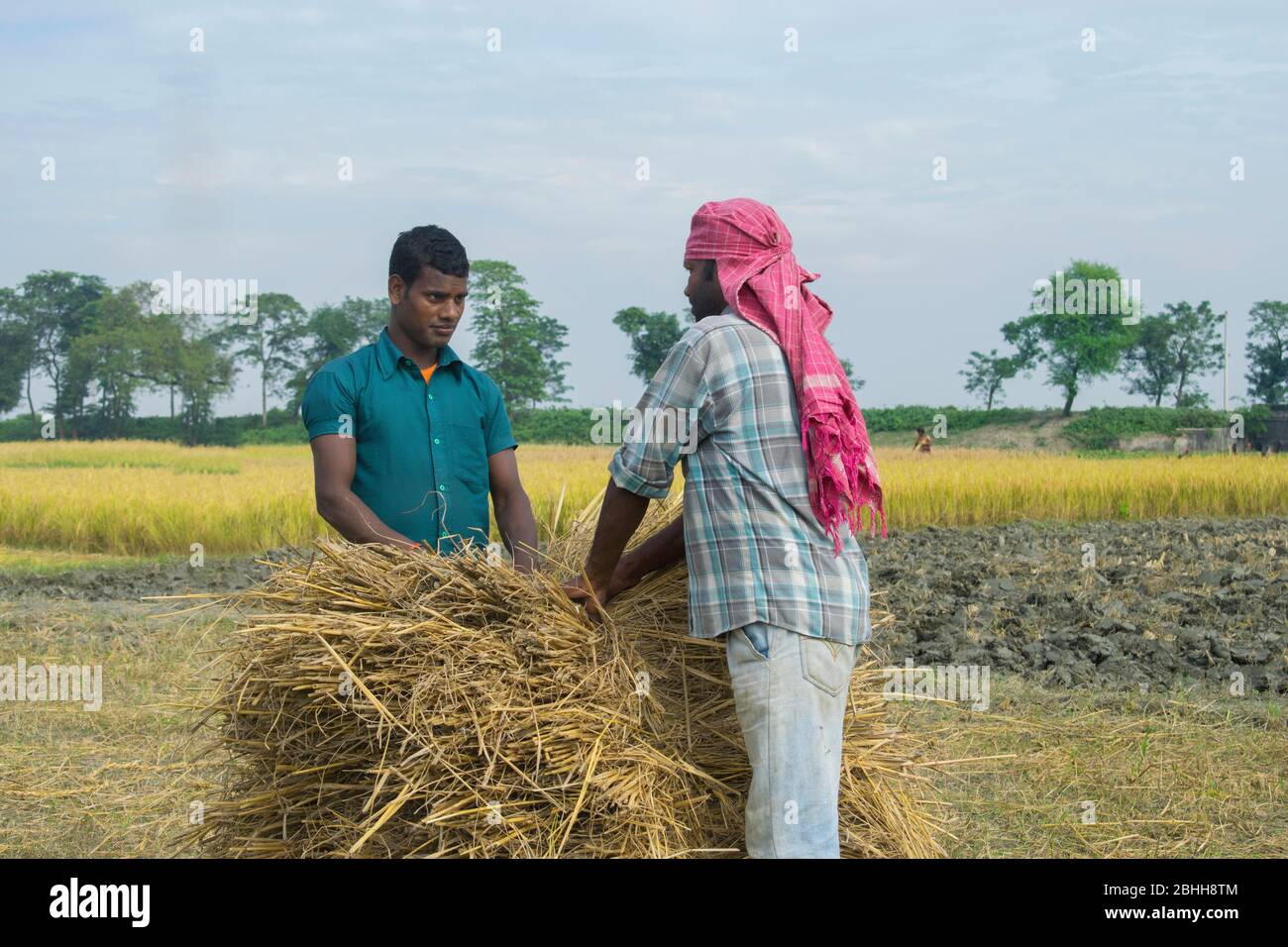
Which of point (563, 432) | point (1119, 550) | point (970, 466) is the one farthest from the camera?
point (563, 432)

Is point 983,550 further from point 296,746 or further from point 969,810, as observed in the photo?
point 296,746

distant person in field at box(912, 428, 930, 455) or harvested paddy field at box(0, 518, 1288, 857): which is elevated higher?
distant person in field at box(912, 428, 930, 455)

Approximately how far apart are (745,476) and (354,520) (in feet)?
3.65

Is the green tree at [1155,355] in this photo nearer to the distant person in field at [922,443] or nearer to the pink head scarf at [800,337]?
the distant person in field at [922,443]

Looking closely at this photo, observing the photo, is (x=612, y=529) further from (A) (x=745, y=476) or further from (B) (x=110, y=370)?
(B) (x=110, y=370)

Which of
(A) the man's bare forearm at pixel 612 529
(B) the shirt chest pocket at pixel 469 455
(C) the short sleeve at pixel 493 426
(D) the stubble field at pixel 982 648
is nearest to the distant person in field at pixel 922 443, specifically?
(D) the stubble field at pixel 982 648

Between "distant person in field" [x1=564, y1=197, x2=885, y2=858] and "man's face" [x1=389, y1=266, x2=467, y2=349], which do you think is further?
"man's face" [x1=389, y1=266, x2=467, y2=349]

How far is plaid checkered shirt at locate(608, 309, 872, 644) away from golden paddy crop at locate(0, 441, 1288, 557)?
348 inches

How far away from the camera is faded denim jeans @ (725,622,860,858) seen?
7.80 ft

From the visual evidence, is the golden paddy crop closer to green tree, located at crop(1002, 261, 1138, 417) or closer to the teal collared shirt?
the teal collared shirt

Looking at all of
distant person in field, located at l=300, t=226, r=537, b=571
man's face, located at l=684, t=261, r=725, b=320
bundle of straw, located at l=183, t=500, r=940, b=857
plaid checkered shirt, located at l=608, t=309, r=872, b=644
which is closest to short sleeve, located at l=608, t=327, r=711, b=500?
plaid checkered shirt, located at l=608, t=309, r=872, b=644

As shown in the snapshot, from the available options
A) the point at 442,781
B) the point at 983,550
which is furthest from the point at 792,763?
the point at 983,550

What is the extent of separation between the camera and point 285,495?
12914 mm

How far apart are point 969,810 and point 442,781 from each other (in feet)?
8.71
